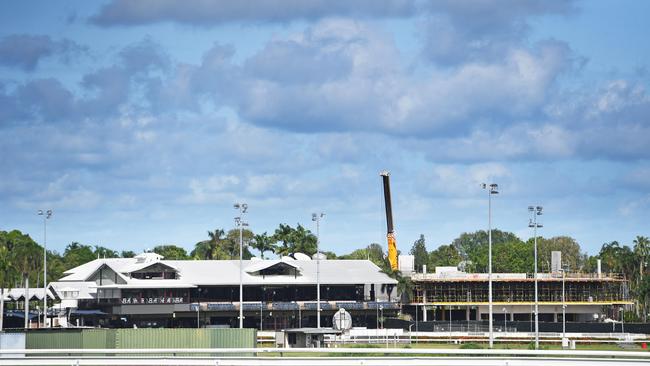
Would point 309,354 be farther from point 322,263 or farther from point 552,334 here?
point 322,263

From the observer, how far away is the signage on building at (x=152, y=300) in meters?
126

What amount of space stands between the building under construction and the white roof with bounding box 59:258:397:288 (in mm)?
8671

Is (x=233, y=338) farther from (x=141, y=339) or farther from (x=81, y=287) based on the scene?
(x=81, y=287)

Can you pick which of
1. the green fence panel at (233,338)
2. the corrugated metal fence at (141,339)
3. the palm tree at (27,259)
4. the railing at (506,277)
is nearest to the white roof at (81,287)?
the palm tree at (27,259)

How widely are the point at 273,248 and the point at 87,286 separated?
1766 inches

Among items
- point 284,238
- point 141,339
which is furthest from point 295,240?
point 141,339

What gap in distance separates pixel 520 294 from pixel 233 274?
125ft

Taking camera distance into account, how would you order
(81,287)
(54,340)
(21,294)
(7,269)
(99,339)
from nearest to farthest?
1. (99,339)
2. (54,340)
3. (81,287)
4. (7,269)
5. (21,294)

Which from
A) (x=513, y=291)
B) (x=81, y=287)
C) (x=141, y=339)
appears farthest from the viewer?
(x=513, y=291)

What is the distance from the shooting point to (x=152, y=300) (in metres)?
127

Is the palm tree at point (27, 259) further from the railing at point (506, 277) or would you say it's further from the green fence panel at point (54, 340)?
the green fence panel at point (54, 340)

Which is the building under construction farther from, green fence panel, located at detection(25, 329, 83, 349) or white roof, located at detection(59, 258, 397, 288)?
green fence panel, located at detection(25, 329, 83, 349)

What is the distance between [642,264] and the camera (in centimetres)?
17512

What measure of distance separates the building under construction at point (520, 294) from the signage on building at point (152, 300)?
108 feet
